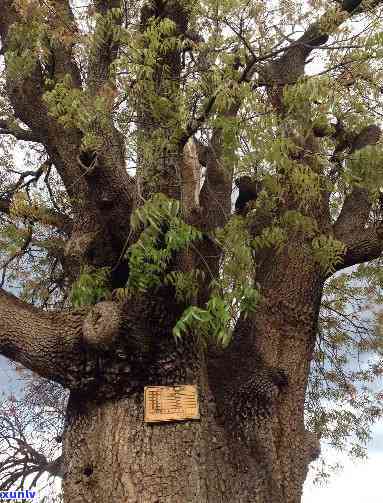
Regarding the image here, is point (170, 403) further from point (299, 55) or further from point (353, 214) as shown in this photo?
point (299, 55)

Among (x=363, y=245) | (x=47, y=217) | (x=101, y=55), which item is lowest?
(x=363, y=245)

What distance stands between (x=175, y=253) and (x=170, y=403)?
40.6 inches

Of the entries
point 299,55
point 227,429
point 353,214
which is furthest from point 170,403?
point 299,55

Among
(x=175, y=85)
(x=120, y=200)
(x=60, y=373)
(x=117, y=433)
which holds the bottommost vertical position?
(x=117, y=433)

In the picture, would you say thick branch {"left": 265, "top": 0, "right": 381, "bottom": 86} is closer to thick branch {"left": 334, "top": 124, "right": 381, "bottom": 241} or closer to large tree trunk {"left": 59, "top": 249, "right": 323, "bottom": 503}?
thick branch {"left": 334, "top": 124, "right": 381, "bottom": 241}

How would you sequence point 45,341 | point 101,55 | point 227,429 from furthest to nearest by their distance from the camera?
point 101,55, point 227,429, point 45,341

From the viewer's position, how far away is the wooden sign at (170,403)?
3.48 metres

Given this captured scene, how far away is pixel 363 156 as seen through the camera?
382 centimetres

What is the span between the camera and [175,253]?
11.7ft

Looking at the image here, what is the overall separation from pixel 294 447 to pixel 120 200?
2400 mm

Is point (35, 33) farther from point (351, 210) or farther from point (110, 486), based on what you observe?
point (110, 486)

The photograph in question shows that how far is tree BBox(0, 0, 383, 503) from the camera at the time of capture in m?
3.42

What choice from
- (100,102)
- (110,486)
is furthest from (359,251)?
(110,486)

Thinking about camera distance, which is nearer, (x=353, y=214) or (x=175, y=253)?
(x=175, y=253)
